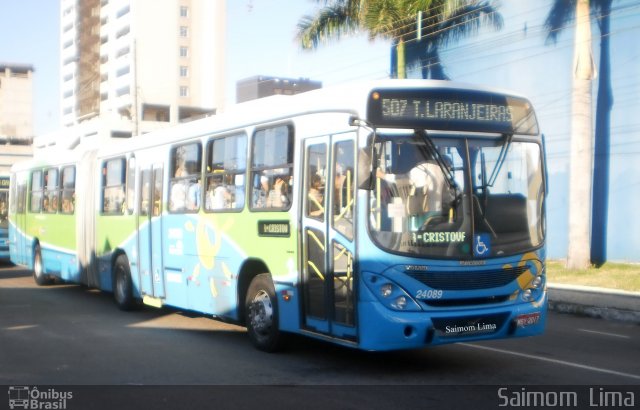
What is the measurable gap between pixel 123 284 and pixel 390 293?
813cm

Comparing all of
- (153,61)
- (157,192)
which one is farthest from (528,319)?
(153,61)

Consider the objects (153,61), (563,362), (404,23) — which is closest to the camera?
(563,362)

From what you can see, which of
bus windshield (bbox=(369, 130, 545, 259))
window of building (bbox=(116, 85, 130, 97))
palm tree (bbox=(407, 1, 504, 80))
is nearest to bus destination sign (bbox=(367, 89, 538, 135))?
bus windshield (bbox=(369, 130, 545, 259))

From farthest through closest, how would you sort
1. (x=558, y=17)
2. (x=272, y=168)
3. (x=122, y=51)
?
(x=122, y=51)
(x=558, y=17)
(x=272, y=168)

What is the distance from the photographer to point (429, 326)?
343 inches

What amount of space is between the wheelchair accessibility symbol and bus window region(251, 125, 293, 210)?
7.73 feet

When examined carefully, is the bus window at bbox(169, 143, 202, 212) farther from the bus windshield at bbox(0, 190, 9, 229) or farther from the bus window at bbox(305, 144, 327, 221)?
the bus windshield at bbox(0, 190, 9, 229)

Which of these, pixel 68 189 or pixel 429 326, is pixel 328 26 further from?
pixel 429 326

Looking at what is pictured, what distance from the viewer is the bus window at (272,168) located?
1034 centimetres

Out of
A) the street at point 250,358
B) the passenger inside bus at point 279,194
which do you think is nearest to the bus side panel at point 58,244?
the street at point 250,358

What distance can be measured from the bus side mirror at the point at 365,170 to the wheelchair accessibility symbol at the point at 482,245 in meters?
1.31

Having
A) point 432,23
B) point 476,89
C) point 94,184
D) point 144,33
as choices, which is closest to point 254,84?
point 144,33

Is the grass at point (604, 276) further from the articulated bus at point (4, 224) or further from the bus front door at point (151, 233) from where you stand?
the articulated bus at point (4, 224)

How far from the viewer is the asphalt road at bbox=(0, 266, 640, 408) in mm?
9005
